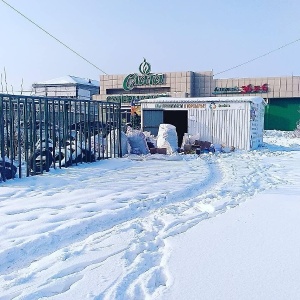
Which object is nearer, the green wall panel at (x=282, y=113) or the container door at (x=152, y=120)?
the container door at (x=152, y=120)

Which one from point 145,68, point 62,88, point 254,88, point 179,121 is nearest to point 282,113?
point 254,88

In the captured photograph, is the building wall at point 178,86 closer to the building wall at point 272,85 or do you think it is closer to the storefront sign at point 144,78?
the storefront sign at point 144,78

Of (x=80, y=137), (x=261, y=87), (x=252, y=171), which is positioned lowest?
(x=252, y=171)

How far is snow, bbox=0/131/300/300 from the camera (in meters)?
2.92

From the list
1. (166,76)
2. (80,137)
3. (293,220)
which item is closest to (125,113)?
(166,76)

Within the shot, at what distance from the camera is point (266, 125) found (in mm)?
35438

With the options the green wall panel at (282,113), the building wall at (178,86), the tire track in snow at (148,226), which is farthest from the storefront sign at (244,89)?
the tire track in snow at (148,226)

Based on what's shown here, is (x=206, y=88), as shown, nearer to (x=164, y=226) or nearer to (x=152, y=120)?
(x=152, y=120)

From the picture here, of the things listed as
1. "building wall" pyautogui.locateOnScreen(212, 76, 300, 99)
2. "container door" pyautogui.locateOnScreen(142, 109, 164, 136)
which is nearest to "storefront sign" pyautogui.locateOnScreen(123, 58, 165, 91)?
"building wall" pyautogui.locateOnScreen(212, 76, 300, 99)

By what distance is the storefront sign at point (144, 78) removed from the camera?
37.6m

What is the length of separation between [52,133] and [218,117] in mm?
10002

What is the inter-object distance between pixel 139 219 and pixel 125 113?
30.2 meters

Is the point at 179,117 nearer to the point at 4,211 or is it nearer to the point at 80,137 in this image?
the point at 80,137

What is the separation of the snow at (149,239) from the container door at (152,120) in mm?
11374
